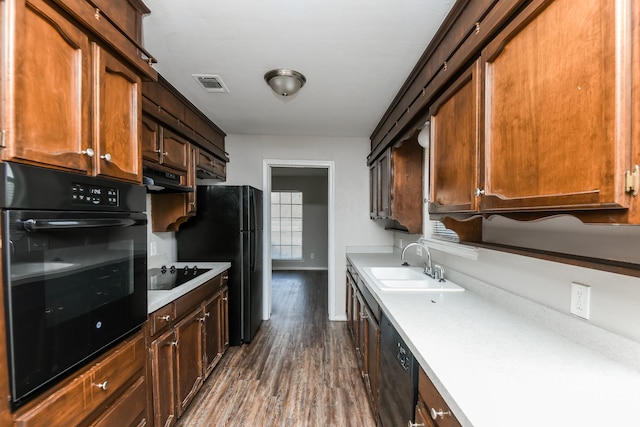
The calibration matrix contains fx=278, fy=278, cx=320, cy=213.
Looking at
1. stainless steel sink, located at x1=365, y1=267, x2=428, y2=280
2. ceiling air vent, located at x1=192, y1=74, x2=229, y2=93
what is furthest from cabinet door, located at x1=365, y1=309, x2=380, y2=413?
ceiling air vent, located at x1=192, y1=74, x2=229, y2=93

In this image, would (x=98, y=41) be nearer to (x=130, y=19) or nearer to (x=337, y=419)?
(x=130, y=19)

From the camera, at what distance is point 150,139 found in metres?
1.99

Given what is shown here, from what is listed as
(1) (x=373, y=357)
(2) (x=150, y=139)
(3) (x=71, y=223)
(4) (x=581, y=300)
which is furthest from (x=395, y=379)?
(2) (x=150, y=139)

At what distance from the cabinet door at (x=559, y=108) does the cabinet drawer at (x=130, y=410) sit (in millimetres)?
1784

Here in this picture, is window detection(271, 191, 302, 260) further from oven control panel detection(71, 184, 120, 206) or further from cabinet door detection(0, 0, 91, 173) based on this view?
cabinet door detection(0, 0, 91, 173)

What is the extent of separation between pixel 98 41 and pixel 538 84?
162 cm

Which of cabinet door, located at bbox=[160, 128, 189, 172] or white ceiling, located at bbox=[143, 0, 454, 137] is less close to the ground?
white ceiling, located at bbox=[143, 0, 454, 137]

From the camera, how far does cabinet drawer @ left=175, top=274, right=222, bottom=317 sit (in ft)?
6.24

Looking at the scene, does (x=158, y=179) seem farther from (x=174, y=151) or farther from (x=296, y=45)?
(x=296, y=45)

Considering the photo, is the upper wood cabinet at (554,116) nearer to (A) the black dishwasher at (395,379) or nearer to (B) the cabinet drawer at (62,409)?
(A) the black dishwasher at (395,379)

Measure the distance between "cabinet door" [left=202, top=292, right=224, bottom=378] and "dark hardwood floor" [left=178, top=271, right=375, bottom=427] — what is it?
0.15 meters

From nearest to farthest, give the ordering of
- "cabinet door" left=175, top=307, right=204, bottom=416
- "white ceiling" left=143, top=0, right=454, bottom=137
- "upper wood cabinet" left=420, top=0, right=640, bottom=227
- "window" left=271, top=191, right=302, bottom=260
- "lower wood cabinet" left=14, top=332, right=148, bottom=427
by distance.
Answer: "upper wood cabinet" left=420, top=0, right=640, bottom=227, "lower wood cabinet" left=14, top=332, right=148, bottom=427, "white ceiling" left=143, top=0, right=454, bottom=137, "cabinet door" left=175, top=307, right=204, bottom=416, "window" left=271, top=191, right=302, bottom=260

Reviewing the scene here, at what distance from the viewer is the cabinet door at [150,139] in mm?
1913

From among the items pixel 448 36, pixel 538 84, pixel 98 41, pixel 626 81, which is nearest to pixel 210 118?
pixel 98 41
